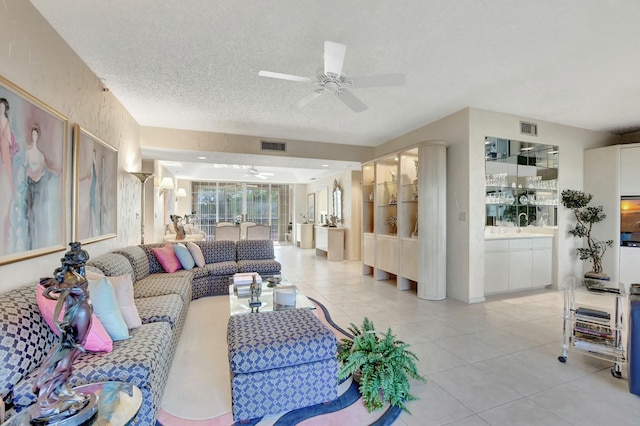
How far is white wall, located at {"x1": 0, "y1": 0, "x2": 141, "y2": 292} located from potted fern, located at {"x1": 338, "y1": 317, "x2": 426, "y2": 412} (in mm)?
2303

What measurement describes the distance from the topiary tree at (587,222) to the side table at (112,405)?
6088mm

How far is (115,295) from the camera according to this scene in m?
1.98

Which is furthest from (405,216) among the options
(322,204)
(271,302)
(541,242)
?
(322,204)

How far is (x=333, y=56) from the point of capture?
7.19 ft

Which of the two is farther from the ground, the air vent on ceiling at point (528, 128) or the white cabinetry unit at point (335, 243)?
the air vent on ceiling at point (528, 128)

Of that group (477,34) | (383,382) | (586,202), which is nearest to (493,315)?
(383,382)

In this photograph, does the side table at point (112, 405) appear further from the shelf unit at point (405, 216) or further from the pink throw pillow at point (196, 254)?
the shelf unit at point (405, 216)

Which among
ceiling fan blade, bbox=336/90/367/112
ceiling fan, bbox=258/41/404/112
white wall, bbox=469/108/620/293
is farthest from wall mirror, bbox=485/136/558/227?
ceiling fan, bbox=258/41/404/112

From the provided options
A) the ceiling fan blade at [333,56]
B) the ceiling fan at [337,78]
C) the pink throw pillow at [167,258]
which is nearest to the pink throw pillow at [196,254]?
the pink throw pillow at [167,258]

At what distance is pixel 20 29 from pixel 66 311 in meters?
2.10

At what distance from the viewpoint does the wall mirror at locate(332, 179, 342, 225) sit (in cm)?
847

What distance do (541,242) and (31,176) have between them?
6.38 m

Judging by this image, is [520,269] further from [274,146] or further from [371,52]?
[274,146]

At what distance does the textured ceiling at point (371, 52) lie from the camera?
82.2 inches
